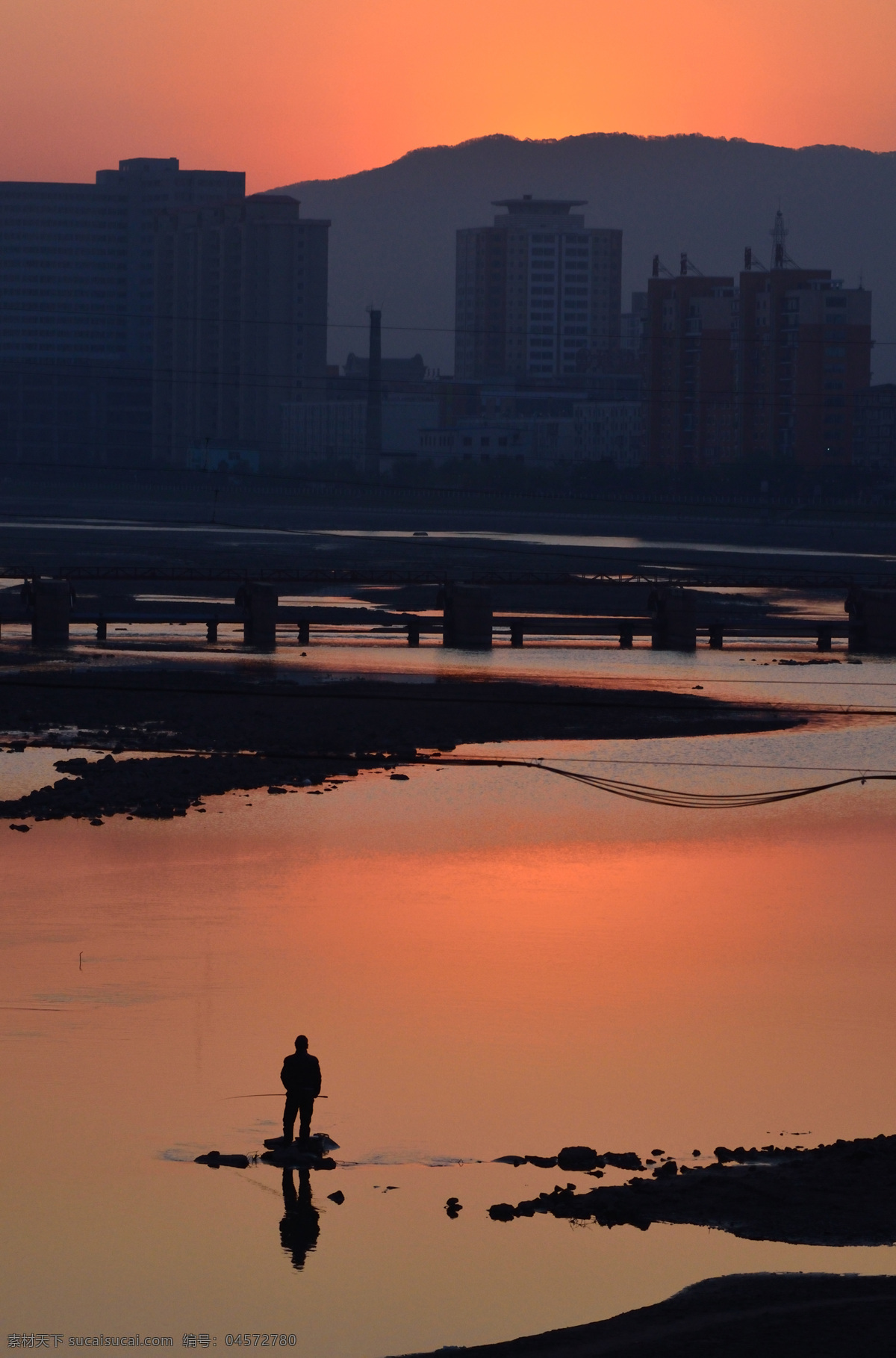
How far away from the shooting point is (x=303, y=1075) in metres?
23.6

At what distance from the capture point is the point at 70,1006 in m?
30.3

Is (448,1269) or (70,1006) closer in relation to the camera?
(448,1269)

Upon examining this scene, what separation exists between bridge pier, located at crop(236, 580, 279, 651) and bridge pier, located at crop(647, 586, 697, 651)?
19.3 m

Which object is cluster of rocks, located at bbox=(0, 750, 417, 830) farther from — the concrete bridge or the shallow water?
the concrete bridge

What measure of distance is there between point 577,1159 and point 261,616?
6726 cm

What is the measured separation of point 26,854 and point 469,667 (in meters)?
40.0

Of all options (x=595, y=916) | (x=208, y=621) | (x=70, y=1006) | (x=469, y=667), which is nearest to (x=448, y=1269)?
(x=70, y=1006)

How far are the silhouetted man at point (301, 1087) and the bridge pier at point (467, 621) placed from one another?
68.4 metres

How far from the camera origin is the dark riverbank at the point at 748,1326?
58.7 feet

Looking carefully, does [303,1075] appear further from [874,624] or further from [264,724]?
[874,624]

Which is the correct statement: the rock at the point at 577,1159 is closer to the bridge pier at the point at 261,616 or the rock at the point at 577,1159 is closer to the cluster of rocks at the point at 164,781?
the cluster of rocks at the point at 164,781

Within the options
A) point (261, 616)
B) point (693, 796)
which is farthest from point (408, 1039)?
point (261, 616)

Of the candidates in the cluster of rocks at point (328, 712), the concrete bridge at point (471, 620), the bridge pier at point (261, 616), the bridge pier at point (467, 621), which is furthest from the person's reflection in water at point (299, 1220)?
the bridge pier at point (467, 621)

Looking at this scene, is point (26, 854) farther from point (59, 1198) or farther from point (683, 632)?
point (683, 632)
